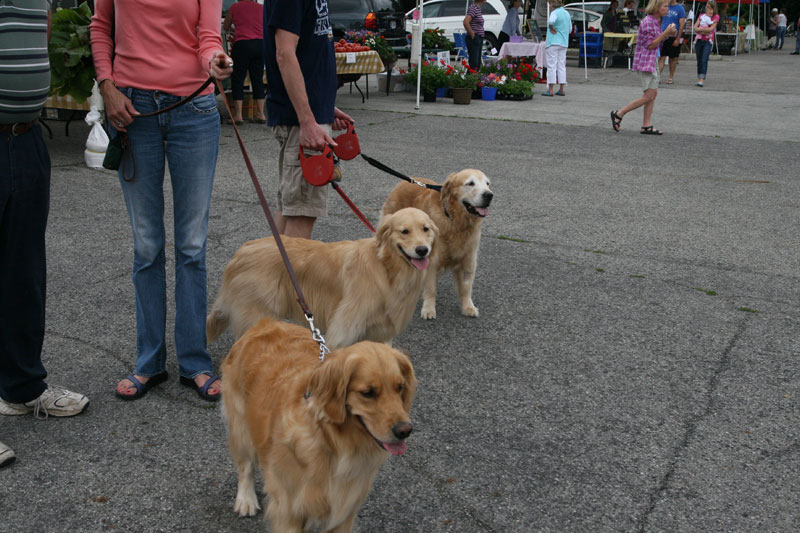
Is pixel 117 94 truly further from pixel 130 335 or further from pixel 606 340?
pixel 606 340

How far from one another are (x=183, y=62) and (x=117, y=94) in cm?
34

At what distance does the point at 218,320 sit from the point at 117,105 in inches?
49.6

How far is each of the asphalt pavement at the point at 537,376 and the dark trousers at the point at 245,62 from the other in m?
2.92

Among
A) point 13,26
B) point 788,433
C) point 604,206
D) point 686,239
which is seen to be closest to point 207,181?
point 13,26

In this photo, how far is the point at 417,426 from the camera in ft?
11.5

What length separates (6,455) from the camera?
302cm

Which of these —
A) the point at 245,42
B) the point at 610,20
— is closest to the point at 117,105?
the point at 245,42

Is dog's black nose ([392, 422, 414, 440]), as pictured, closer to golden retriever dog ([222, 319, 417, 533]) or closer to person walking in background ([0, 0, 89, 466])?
golden retriever dog ([222, 319, 417, 533])

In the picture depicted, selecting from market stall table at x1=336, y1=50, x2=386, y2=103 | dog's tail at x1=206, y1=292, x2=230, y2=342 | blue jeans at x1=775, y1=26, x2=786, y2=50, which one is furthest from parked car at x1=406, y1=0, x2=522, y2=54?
blue jeans at x1=775, y1=26, x2=786, y2=50

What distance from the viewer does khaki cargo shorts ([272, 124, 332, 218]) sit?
13.7ft

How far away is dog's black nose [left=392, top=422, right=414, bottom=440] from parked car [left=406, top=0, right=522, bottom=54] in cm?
2248

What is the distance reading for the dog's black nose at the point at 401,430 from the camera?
209 centimetres

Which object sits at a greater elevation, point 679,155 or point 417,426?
point 679,155

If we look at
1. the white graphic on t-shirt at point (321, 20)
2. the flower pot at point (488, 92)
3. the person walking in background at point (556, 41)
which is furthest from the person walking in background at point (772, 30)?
the white graphic on t-shirt at point (321, 20)
